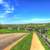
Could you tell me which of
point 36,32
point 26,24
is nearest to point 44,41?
point 36,32

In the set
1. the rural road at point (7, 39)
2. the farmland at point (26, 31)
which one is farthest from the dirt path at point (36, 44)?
the rural road at point (7, 39)

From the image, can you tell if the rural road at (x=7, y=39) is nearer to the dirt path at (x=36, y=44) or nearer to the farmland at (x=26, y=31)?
the farmland at (x=26, y=31)

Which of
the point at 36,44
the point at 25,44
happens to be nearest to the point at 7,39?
the point at 25,44

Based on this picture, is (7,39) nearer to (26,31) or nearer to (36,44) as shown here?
(26,31)

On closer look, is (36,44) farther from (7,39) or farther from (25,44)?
(7,39)

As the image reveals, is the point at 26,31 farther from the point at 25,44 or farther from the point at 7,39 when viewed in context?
the point at 7,39

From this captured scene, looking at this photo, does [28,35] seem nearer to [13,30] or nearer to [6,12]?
[13,30]

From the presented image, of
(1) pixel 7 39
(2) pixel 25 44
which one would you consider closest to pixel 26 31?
(2) pixel 25 44

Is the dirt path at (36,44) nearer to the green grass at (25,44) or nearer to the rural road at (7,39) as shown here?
the green grass at (25,44)

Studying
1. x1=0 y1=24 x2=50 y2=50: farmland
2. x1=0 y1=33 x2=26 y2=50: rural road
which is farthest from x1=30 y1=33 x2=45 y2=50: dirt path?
x1=0 y1=33 x2=26 y2=50: rural road

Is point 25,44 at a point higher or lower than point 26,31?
lower
